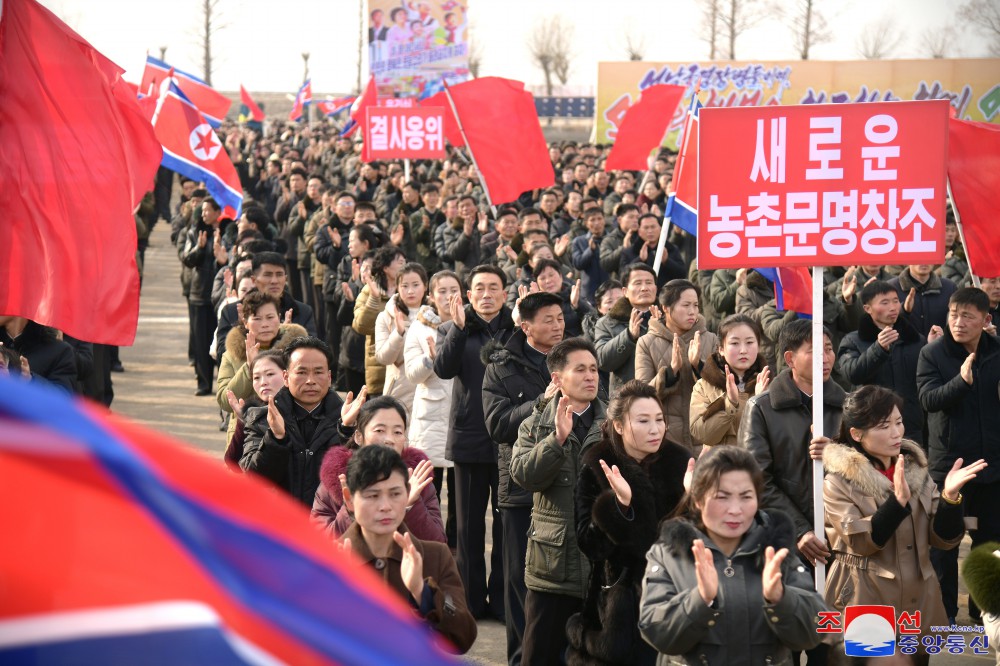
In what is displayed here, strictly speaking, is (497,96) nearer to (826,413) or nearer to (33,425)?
(826,413)

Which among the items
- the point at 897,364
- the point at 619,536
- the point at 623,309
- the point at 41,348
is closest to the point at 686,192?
the point at 623,309

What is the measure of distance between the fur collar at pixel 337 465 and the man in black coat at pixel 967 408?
320 cm

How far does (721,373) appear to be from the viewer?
20.2 ft

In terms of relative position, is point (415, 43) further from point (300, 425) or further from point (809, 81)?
point (300, 425)

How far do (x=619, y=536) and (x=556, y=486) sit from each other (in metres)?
0.57

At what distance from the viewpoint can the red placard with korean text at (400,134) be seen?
17.5 m

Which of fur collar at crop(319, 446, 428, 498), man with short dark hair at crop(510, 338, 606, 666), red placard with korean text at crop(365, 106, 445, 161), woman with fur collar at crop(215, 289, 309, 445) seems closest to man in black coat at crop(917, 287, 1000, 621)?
man with short dark hair at crop(510, 338, 606, 666)

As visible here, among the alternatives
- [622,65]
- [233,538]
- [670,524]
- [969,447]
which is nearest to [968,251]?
[969,447]

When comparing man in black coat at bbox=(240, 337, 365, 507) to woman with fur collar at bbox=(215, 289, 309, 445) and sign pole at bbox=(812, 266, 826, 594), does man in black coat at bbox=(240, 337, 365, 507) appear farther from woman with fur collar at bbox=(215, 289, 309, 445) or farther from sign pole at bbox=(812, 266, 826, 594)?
sign pole at bbox=(812, 266, 826, 594)

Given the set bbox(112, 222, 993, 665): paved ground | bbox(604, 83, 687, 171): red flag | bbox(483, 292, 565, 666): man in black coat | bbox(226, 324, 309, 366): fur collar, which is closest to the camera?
bbox(483, 292, 565, 666): man in black coat

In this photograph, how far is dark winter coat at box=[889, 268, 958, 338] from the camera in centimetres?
867

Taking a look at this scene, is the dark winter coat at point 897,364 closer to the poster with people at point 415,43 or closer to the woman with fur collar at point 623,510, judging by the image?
the woman with fur collar at point 623,510

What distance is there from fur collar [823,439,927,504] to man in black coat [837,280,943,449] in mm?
2544

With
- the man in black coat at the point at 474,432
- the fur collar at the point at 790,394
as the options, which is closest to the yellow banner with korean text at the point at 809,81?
the man in black coat at the point at 474,432
